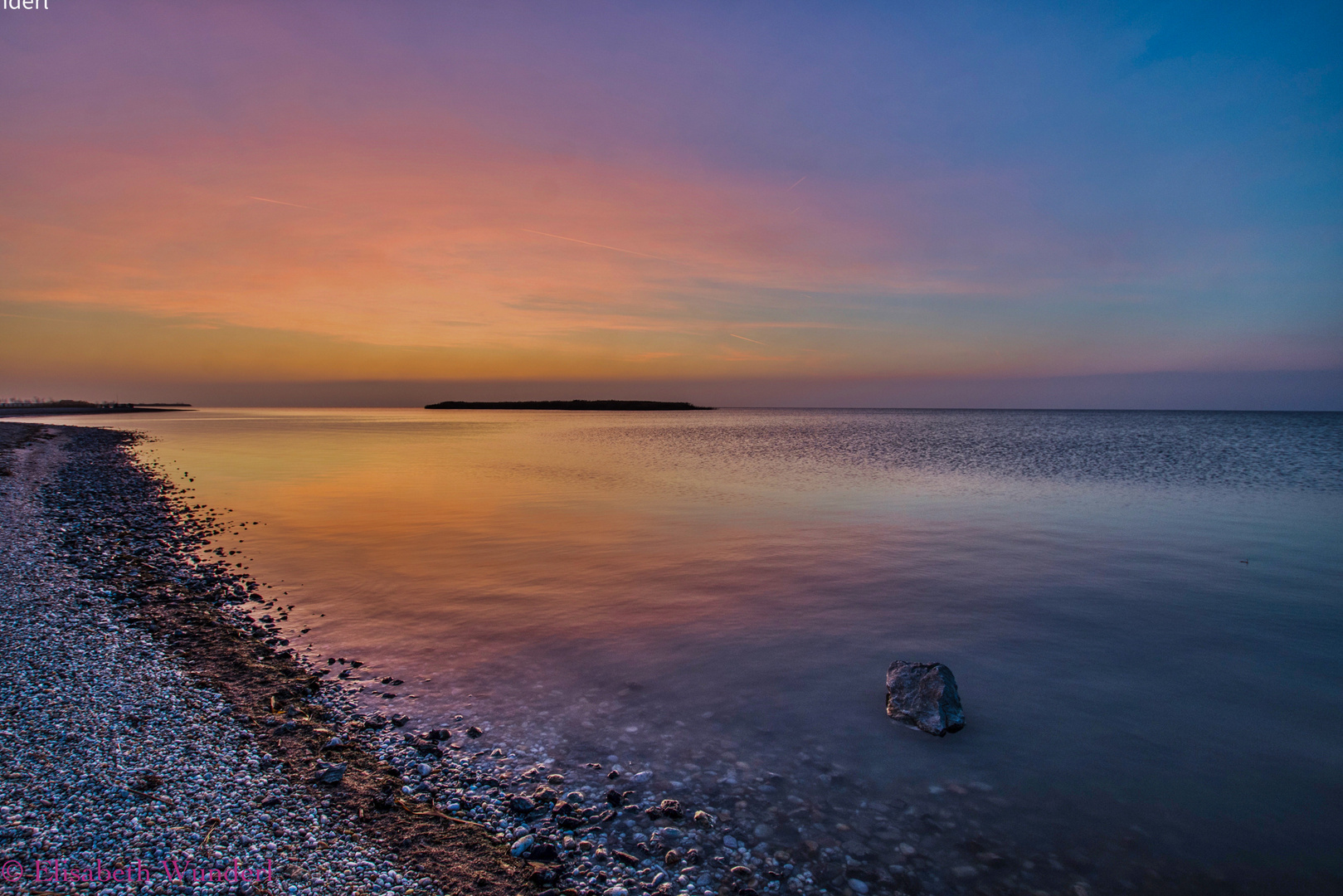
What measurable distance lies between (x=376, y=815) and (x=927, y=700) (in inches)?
250

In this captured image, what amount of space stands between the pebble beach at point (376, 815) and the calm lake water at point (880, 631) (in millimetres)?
490

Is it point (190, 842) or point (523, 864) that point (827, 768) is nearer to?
point (523, 864)

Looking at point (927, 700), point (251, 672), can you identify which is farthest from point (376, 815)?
point (927, 700)

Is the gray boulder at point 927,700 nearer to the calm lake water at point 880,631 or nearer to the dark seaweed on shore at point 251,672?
the calm lake water at point 880,631

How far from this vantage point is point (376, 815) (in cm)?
552

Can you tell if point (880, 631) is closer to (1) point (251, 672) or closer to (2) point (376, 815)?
(2) point (376, 815)

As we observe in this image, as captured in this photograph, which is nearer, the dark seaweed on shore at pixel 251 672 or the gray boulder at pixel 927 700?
the dark seaweed on shore at pixel 251 672

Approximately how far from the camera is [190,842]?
478 centimetres

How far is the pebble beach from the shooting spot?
15.6 feet

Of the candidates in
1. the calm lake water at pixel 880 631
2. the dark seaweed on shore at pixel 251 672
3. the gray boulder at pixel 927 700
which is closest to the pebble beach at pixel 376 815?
the dark seaweed on shore at pixel 251 672

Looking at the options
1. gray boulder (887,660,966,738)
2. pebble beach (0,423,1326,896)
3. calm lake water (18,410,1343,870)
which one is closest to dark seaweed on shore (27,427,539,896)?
pebble beach (0,423,1326,896)

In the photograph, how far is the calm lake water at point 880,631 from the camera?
6.78 m

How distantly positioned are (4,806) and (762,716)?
7321 millimetres

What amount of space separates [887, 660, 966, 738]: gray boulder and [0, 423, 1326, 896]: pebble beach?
107 cm
